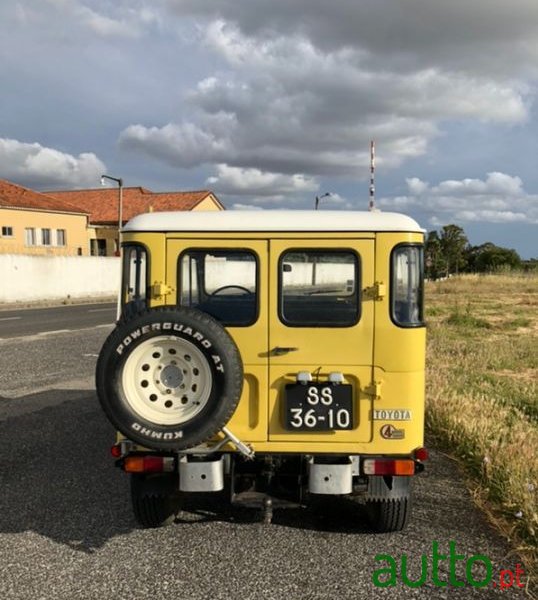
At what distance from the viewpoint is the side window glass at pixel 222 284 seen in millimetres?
3688

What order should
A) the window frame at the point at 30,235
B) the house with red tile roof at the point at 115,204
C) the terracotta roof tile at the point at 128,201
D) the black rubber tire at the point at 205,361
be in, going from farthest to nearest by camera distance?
the terracotta roof tile at the point at 128,201
the house with red tile roof at the point at 115,204
the window frame at the point at 30,235
the black rubber tire at the point at 205,361

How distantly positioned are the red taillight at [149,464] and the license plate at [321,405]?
33.6 inches

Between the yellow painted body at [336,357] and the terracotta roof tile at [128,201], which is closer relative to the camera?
the yellow painted body at [336,357]

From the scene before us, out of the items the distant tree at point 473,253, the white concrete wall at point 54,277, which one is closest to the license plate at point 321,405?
the white concrete wall at point 54,277

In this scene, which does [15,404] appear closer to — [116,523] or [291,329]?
[116,523]

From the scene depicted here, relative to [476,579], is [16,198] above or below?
above

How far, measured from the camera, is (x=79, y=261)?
2961 cm

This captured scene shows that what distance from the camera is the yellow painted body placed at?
3588 millimetres

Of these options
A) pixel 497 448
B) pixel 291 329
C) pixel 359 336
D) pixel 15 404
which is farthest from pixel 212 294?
pixel 15 404

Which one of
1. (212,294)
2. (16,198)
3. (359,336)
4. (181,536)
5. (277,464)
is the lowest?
(181,536)

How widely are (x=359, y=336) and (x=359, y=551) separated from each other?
1.39 metres

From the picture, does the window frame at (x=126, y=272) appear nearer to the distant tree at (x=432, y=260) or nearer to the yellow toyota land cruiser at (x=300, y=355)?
the yellow toyota land cruiser at (x=300, y=355)

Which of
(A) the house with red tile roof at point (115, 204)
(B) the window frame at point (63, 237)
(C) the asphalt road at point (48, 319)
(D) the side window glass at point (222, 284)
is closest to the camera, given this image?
(D) the side window glass at point (222, 284)

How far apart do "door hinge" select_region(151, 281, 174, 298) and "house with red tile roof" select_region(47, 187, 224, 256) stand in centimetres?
4455
